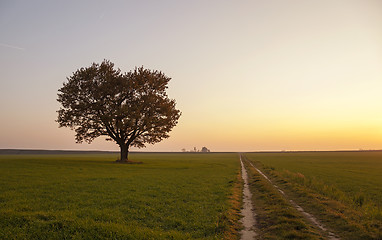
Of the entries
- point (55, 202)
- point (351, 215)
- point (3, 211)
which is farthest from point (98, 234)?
point (351, 215)

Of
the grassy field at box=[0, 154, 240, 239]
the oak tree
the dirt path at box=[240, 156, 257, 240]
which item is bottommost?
the dirt path at box=[240, 156, 257, 240]

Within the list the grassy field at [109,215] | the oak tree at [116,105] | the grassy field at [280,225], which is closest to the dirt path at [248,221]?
the grassy field at [280,225]

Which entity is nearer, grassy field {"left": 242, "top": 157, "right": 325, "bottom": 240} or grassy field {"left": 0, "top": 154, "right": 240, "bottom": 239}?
grassy field {"left": 0, "top": 154, "right": 240, "bottom": 239}

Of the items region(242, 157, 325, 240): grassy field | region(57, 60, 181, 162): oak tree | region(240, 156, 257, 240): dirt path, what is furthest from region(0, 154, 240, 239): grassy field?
region(57, 60, 181, 162): oak tree

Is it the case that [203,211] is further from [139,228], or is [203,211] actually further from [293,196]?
[293,196]

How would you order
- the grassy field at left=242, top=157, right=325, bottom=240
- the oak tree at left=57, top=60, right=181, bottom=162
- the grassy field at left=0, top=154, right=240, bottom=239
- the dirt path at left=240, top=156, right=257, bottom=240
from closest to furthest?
1. the grassy field at left=0, top=154, right=240, bottom=239
2. the grassy field at left=242, top=157, right=325, bottom=240
3. the dirt path at left=240, top=156, right=257, bottom=240
4. the oak tree at left=57, top=60, right=181, bottom=162

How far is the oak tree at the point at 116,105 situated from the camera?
46812 mm

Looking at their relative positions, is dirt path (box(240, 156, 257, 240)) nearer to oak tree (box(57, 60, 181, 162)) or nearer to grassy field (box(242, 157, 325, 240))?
grassy field (box(242, 157, 325, 240))

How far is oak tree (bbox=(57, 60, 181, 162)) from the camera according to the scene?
46.8 metres

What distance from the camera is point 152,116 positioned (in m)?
48.9

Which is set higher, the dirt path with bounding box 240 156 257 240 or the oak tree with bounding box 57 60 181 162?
the oak tree with bounding box 57 60 181 162

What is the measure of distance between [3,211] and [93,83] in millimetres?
40406

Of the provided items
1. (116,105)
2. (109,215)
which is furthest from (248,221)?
(116,105)

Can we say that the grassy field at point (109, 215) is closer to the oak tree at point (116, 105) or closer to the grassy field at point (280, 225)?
the grassy field at point (280, 225)
